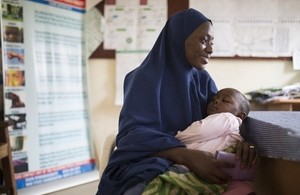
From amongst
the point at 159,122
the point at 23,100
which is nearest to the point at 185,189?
the point at 159,122

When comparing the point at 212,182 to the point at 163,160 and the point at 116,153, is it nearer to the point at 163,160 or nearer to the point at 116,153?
the point at 163,160

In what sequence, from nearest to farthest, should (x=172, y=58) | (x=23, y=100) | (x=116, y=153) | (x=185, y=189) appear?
(x=185, y=189) → (x=116, y=153) → (x=172, y=58) → (x=23, y=100)

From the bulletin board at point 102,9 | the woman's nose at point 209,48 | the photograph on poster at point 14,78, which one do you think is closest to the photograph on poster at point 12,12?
the photograph on poster at point 14,78

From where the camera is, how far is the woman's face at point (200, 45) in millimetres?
1067

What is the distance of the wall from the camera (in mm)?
2758

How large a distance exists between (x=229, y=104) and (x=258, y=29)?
1944mm

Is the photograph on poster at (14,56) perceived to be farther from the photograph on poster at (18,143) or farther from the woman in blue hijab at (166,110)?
the woman in blue hijab at (166,110)

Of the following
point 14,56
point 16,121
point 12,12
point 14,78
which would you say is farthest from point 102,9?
point 16,121

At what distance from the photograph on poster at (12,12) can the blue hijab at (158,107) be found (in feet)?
5.13

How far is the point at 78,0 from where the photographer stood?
104 inches

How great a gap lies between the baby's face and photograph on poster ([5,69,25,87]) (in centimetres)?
170

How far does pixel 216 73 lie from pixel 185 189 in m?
2.14

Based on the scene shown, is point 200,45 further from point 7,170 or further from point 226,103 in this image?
point 7,170

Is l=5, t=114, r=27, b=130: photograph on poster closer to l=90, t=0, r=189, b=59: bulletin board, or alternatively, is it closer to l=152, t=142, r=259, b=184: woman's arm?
l=90, t=0, r=189, b=59: bulletin board
